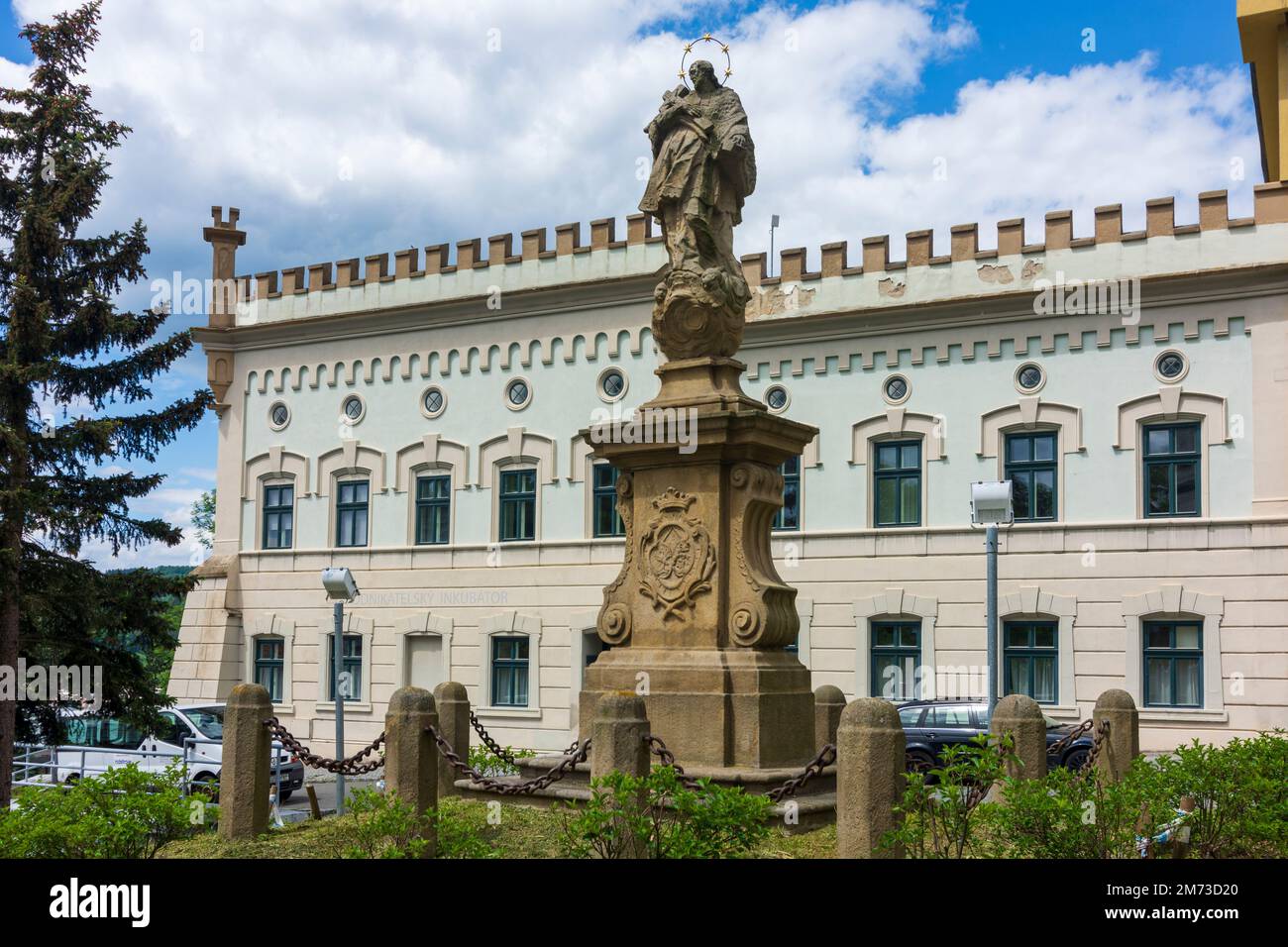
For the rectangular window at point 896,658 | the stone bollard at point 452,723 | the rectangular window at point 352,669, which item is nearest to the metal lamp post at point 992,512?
the stone bollard at point 452,723

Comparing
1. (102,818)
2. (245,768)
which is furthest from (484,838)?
(102,818)

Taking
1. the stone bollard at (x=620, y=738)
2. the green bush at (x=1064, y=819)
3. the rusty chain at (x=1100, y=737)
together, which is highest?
the stone bollard at (x=620, y=738)

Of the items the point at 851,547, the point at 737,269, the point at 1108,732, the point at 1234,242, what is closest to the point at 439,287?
the point at 851,547

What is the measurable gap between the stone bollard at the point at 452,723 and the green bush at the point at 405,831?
2981 millimetres

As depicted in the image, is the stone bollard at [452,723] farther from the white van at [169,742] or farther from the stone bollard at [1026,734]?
the white van at [169,742]

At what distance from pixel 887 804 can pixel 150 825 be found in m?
Result: 5.10

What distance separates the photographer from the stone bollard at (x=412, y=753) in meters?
9.75

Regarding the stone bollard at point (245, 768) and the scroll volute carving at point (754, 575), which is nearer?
the stone bollard at point (245, 768)

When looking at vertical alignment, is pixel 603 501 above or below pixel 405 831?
above

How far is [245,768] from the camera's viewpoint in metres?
11.0

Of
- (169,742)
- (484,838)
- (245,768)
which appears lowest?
(169,742)

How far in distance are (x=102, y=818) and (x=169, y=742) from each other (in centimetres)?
1404

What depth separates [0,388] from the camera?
1869 centimetres

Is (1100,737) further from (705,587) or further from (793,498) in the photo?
(793,498)
